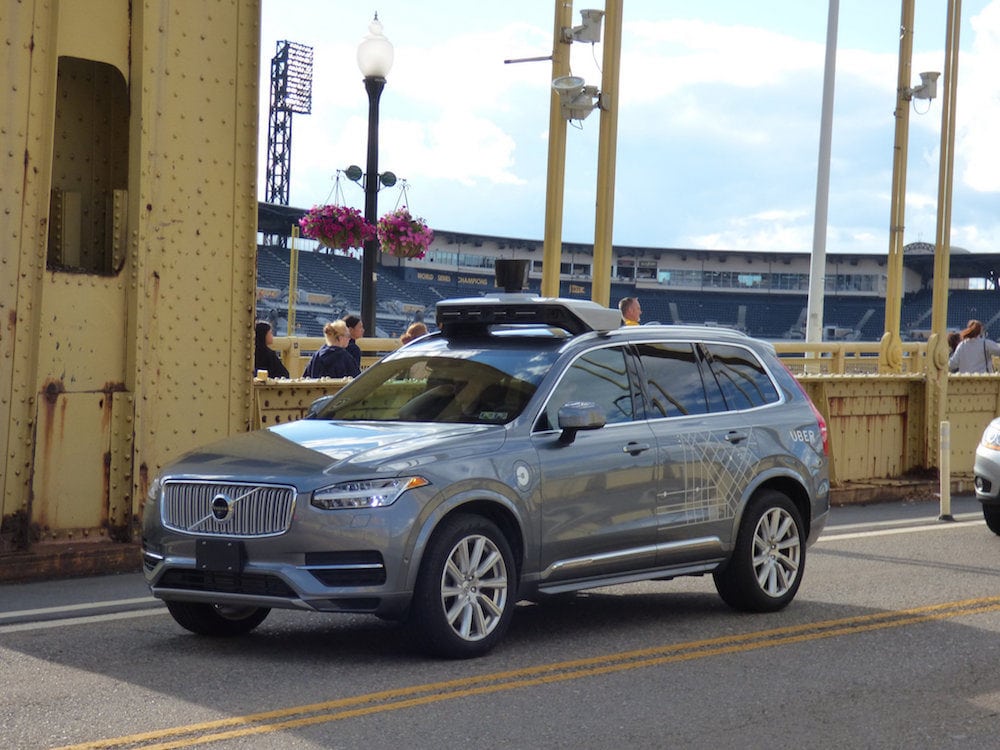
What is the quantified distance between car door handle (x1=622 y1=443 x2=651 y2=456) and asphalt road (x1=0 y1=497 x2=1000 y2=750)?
0.98 m

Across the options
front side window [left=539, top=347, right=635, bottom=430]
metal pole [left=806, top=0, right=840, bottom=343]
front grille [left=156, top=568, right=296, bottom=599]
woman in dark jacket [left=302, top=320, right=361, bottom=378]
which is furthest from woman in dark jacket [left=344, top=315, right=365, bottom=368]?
metal pole [left=806, top=0, right=840, bottom=343]

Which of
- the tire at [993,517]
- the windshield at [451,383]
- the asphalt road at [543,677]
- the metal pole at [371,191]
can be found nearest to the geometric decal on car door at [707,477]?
the asphalt road at [543,677]

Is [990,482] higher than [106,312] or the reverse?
the reverse

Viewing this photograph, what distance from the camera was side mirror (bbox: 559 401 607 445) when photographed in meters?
7.52

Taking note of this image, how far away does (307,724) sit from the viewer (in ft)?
18.9

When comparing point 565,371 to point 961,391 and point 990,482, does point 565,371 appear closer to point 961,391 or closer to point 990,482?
point 990,482

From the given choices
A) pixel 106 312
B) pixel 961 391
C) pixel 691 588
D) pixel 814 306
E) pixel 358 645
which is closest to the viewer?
pixel 358 645

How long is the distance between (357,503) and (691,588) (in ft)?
11.8

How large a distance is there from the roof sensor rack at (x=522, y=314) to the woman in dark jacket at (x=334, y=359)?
5.42 m

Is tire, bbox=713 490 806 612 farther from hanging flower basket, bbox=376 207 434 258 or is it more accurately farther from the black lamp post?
hanging flower basket, bbox=376 207 434 258

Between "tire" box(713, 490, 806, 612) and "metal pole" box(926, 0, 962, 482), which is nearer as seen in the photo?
"tire" box(713, 490, 806, 612)

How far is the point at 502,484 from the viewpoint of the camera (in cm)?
725

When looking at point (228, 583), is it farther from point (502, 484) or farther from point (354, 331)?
point (354, 331)

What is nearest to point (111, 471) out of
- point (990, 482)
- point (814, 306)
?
point (990, 482)
